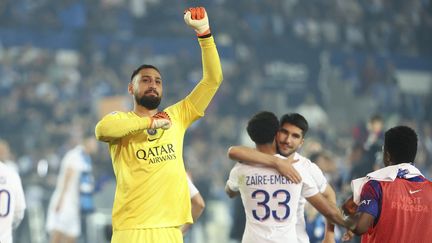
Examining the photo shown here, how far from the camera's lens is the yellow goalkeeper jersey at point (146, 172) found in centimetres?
571

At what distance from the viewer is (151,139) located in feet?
19.2

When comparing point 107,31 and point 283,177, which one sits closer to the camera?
point 283,177

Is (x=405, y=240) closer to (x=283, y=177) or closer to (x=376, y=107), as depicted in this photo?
(x=283, y=177)

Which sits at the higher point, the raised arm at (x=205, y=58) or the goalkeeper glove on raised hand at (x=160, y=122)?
the raised arm at (x=205, y=58)

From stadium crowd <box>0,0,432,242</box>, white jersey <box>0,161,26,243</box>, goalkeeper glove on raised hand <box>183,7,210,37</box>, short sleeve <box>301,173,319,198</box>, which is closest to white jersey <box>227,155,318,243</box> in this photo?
short sleeve <box>301,173,319,198</box>

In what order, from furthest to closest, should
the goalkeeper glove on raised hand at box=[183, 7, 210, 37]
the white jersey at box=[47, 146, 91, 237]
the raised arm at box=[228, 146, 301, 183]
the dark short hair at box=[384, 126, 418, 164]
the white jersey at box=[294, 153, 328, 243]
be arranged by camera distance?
the white jersey at box=[47, 146, 91, 237], the white jersey at box=[294, 153, 328, 243], the raised arm at box=[228, 146, 301, 183], the goalkeeper glove on raised hand at box=[183, 7, 210, 37], the dark short hair at box=[384, 126, 418, 164]

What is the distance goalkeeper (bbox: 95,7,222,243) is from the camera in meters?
5.70

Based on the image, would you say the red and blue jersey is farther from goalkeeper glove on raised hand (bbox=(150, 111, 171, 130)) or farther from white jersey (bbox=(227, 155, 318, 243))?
goalkeeper glove on raised hand (bbox=(150, 111, 171, 130))

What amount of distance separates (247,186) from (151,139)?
80 centimetres

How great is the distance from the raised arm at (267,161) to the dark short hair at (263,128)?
10 centimetres

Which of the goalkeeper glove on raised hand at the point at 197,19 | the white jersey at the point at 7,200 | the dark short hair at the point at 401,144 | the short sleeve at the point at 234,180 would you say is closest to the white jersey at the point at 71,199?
the white jersey at the point at 7,200

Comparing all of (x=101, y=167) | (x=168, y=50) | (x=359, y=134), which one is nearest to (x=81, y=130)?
(x=101, y=167)

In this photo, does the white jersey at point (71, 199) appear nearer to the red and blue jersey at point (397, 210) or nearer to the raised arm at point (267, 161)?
the raised arm at point (267, 161)

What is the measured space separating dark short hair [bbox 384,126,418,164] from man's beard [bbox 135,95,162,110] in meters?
1.40
